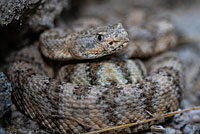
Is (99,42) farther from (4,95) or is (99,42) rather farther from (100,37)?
(4,95)

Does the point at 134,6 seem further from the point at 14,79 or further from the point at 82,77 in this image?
the point at 14,79

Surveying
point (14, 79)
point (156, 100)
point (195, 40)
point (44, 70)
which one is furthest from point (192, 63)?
point (14, 79)

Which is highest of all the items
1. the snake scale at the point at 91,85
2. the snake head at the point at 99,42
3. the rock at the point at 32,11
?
the rock at the point at 32,11

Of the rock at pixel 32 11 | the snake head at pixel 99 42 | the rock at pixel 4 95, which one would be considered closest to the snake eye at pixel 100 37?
the snake head at pixel 99 42

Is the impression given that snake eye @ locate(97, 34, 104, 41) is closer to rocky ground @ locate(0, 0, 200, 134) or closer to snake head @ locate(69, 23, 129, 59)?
snake head @ locate(69, 23, 129, 59)

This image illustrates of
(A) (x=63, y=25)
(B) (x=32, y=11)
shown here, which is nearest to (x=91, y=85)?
(B) (x=32, y=11)

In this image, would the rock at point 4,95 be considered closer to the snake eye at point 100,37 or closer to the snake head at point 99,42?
the snake head at point 99,42

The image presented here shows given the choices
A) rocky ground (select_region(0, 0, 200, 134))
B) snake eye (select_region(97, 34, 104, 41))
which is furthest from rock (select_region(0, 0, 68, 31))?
snake eye (select_region(97, 34, 104, 41))

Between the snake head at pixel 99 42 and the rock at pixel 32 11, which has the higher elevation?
the rock at pixel 32 11
